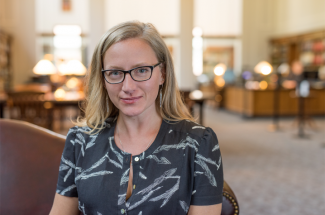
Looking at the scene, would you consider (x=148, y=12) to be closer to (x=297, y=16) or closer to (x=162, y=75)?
(x=297, y=16)

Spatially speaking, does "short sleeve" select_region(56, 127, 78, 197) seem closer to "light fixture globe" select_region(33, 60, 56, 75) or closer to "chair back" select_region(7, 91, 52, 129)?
"chair back" select_region(7, 91, 52, 129)

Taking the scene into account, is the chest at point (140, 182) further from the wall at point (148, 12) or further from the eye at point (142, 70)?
the wall at point (148, 12)

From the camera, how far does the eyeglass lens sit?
3.98 feet


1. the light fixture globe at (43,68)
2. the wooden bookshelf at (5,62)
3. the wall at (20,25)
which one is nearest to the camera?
the light fixture globe at (43,68)

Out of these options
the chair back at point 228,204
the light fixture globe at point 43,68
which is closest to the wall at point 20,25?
the light fixture globe at point 43,68

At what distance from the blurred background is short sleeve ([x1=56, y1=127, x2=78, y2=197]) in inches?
19.4

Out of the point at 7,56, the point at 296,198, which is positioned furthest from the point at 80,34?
the point at 296,198

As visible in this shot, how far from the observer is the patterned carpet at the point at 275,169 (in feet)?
10.5

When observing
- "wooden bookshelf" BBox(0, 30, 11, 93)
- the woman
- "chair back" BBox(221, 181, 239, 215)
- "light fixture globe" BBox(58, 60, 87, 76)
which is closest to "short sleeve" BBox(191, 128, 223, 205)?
the woman

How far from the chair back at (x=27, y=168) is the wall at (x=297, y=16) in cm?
1125

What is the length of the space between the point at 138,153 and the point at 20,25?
12815 mm

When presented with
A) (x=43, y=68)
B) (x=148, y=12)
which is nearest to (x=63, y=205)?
(x=43, y=68)

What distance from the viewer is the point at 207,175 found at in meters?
1.18

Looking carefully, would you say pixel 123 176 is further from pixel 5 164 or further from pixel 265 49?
pixel 265 49
